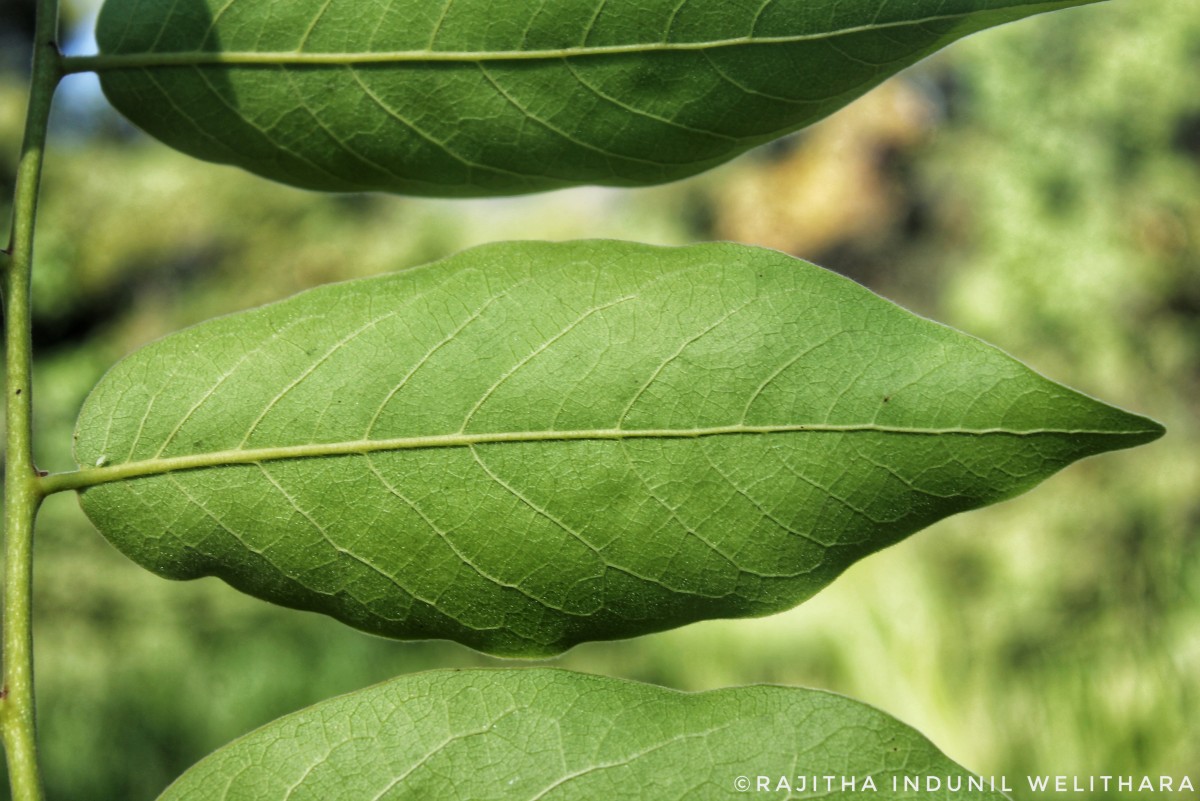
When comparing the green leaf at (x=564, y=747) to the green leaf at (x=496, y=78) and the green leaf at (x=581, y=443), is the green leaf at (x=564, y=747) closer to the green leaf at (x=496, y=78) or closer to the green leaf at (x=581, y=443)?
the green leaf at (x=581, y=443)

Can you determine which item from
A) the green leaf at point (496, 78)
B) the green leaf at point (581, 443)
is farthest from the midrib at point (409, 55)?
the green leaf at point (581, 443)

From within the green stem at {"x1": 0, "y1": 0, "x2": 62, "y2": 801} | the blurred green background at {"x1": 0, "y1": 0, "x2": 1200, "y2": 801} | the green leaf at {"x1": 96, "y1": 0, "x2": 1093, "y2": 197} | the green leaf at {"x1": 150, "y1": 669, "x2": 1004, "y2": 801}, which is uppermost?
the blurred green background at {"x1": 0, "y1": 0, "x2": 1200, "y2": 801}

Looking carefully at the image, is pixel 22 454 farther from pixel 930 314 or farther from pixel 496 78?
pixel 930 314

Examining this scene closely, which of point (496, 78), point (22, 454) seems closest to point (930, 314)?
point (496, 78)

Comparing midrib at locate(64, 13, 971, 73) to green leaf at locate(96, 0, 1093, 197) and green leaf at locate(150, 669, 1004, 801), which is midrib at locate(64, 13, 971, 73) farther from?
green leaf at locate(150, 669, 1004, 801)

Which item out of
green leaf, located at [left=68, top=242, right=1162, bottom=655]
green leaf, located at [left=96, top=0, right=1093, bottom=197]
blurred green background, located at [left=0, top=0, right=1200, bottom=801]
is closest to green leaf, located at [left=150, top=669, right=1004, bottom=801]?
green leaf, located at [left=68, top=242, right=1162, bottom=655]
